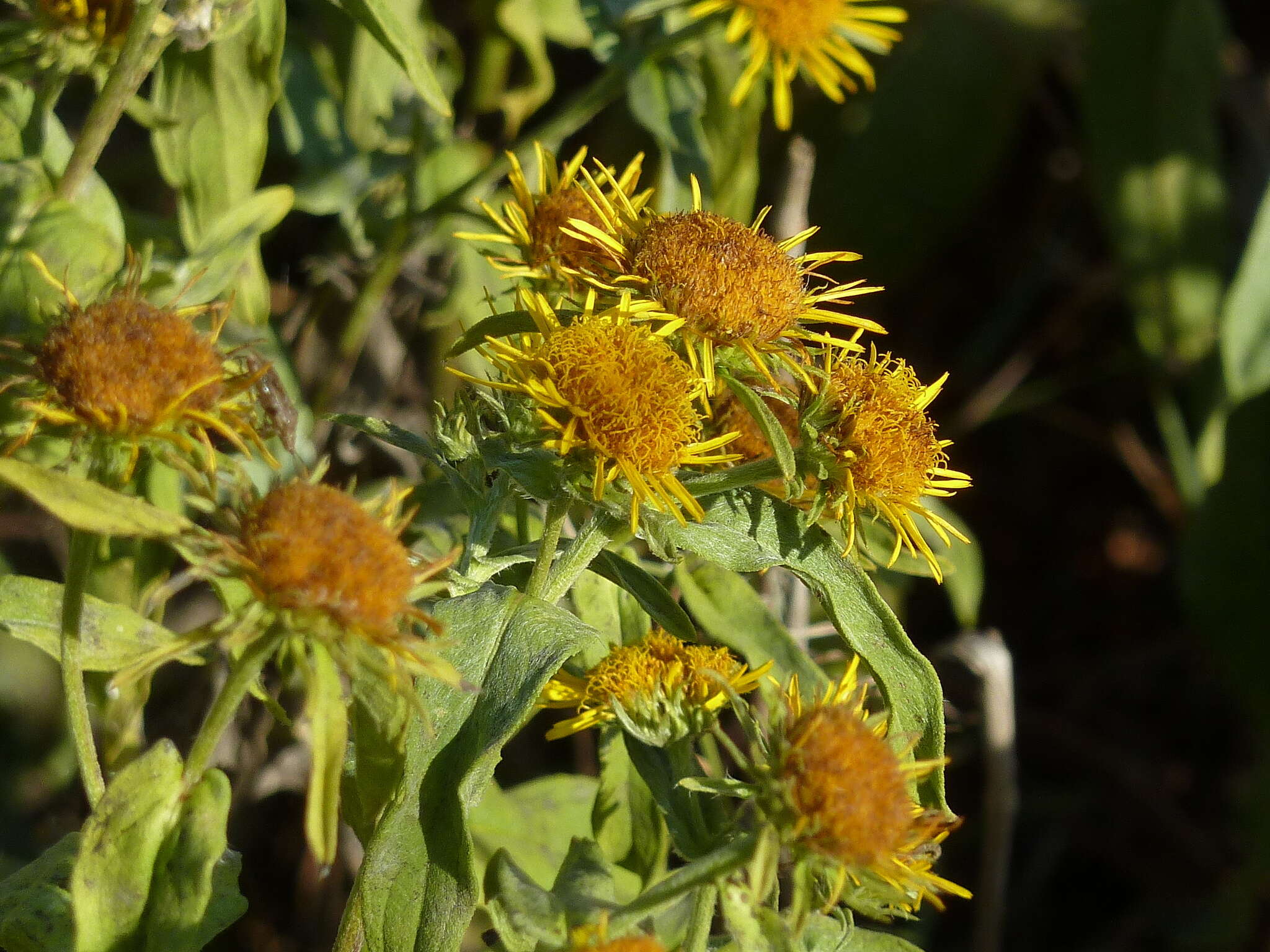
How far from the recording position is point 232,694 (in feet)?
2.72

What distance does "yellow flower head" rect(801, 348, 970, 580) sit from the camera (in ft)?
3.36

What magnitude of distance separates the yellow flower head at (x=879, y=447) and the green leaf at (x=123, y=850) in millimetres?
573

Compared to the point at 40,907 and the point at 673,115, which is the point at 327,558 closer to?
the point at 40,907

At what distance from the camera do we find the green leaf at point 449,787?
864mm

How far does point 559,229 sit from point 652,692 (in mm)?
436

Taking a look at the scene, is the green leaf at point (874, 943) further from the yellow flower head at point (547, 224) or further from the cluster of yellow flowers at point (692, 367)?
the yellow flower head at point (547, 224)

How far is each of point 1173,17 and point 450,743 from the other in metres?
2.46

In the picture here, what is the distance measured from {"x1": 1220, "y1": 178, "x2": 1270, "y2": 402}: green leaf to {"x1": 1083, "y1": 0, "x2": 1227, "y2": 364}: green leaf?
0.21 meters

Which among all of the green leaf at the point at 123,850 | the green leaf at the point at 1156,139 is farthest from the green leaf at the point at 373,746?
the green leaf at the point at 1156,139

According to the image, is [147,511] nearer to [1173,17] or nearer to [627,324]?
[627,324]

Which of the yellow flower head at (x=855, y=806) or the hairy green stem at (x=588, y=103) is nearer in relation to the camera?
the yellow flower head at (x=855, y=806)

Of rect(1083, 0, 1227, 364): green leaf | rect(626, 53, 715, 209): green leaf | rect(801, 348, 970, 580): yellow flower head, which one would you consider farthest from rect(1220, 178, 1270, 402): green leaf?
rect(801, 348, 970, 580): yellow flower head

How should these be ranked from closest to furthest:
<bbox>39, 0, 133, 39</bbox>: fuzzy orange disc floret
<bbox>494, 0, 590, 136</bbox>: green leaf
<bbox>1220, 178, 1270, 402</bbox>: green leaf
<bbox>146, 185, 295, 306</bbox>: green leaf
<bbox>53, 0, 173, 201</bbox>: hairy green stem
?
<bbox>53, 0, 173, 201</bbox>: hairy green stem → <bbox>39, 0, 133, 39</bbox>: fuzzy orange disc floret → <bbox>146, 185, 295, 306</bbox>: green leaf → <bbox>494, 0, 590, 136</bbox>: green leaf → <bbox>1220, 178, 1270, 402</bbox>: green leaf

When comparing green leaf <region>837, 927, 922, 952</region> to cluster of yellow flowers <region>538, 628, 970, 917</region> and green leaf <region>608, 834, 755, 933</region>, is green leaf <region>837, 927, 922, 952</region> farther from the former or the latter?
green leaf <region>608, 834, 755, 933</region>
